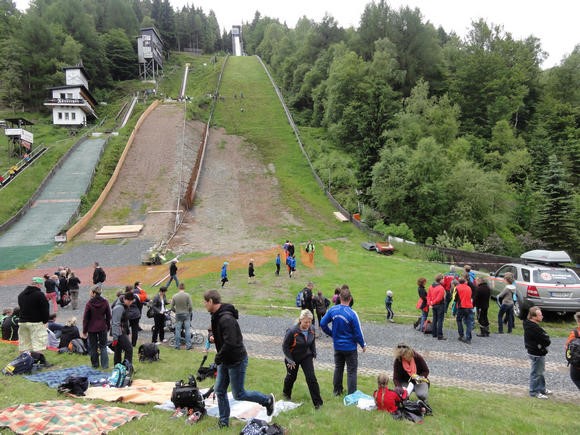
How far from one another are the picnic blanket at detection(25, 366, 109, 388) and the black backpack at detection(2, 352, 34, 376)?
33cm

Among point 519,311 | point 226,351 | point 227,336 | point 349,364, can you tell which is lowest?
point 519,311

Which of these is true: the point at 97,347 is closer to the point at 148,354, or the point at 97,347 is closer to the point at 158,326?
the point at 148,354

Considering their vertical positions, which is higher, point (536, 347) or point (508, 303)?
point (536, 347)

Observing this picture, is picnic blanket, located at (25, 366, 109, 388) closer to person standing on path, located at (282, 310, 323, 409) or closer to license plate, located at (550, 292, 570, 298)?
person standing on path, located at (282, 310, 323, 409)

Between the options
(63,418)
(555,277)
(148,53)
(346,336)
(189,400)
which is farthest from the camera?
(148,53)

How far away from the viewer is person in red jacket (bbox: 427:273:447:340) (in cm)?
1105

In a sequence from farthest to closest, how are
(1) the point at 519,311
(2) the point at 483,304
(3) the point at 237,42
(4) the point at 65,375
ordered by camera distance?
1. (3) the point at 237,42
2. (1) the point at 519,311
3. (2) the point at 483,304
4. (4) the point at 65,375

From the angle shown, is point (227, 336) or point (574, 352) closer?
point (227, 336)

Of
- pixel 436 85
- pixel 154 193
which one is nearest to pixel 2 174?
pixel 154 193

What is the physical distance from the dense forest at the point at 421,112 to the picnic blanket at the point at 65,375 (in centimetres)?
2364

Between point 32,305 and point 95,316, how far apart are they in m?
2.26

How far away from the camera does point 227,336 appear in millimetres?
5348

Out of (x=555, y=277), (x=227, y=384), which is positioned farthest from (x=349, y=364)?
A: (x=555, y=277)

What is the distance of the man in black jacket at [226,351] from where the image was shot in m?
5.38
